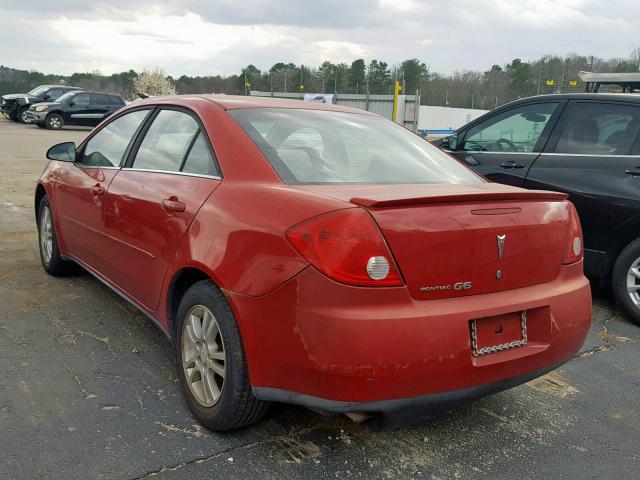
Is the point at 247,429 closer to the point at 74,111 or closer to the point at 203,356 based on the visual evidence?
the point at 203,356

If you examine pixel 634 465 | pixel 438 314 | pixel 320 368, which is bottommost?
pixel 634 465

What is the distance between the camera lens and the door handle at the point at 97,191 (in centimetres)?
372

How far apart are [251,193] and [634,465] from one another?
206cm

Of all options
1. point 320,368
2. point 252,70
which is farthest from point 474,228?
point 252,70

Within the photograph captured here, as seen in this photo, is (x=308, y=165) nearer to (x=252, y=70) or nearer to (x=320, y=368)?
(x=320, y=368)

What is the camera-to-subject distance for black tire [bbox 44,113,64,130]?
25.0 meters

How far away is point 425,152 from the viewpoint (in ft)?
11.0

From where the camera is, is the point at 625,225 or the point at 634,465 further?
the point at 625,225

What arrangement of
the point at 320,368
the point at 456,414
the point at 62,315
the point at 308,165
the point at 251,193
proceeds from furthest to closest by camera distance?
1. the point at 62,315
2. the point at 456,414
3. the point at 308,165
4. the point at 251,193
5. the point at 320,368

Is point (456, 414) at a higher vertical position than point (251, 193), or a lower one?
lower

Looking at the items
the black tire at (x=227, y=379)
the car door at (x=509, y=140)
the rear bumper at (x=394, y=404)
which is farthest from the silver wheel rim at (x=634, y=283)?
the black tire at (x=227, y=379)

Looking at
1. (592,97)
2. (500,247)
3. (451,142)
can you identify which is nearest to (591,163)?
(592,97)

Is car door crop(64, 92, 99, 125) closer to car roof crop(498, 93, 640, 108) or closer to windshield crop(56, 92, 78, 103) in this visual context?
windshield crop(56, 92, 78, 103)

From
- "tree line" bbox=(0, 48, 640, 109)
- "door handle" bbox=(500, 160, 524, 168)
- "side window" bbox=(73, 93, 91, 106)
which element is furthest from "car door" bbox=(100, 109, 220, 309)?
"tree line" bbox=(0, 48, 640, 109)
